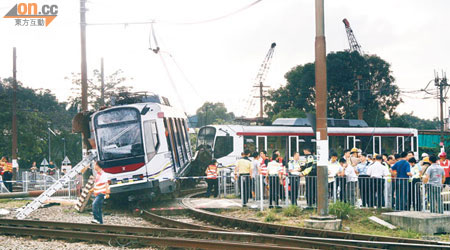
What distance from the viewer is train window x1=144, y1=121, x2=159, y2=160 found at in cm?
1739

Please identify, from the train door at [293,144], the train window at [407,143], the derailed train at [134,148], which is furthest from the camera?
the train window at [407,143]

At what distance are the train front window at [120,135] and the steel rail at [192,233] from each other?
394 cm

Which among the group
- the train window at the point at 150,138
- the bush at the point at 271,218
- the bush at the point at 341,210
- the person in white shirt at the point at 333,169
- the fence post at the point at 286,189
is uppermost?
the train window at the point at 150,138

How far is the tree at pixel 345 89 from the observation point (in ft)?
200

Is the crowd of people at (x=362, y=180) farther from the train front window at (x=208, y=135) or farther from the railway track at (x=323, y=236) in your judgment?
the train front window at (x=208, y=135)

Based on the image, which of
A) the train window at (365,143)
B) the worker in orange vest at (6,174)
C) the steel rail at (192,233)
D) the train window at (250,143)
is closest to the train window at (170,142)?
the steel rail at (192,233)

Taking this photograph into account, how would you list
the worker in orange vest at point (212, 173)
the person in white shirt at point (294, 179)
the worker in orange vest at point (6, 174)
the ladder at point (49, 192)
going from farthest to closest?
the worker in orange vest at point (6, 174), the worker in orange vest at point (212, 173), the ladder at point (49, 192), the person in white shirt at point (294, 179)

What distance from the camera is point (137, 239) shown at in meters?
10.7

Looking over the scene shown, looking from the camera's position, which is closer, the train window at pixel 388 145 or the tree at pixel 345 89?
the train window at pixel 388 145

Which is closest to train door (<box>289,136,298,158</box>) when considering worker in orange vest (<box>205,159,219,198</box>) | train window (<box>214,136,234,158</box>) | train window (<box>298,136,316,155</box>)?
train window (<box>298,136,316,155</box>)

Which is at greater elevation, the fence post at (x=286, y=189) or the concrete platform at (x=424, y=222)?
the fence post at (x=286, y=189)

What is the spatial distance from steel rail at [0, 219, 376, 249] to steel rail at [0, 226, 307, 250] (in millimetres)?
651

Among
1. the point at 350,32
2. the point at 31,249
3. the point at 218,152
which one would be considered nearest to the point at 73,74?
the point at 218,152

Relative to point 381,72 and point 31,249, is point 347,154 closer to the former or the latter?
point 31,249
